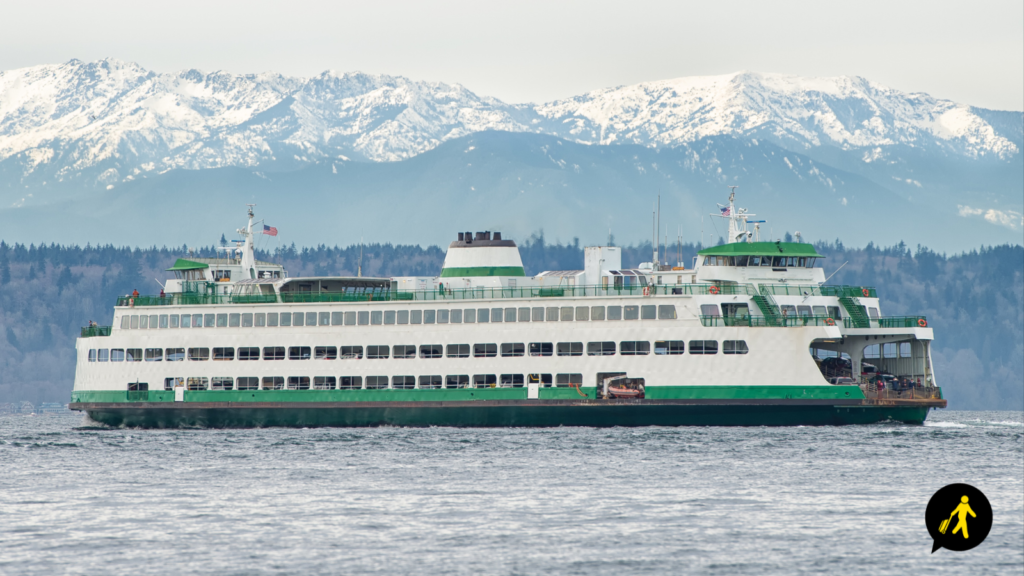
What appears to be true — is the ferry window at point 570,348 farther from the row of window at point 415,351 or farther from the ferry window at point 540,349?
the ferry window at point 540,349

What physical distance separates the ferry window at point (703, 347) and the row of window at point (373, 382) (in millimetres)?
5028

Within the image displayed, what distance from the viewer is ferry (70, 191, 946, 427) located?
191ft

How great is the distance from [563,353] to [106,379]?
22.9 meters

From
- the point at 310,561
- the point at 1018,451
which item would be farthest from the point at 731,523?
the point at 1018,451

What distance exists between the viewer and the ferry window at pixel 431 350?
62594 millimetres

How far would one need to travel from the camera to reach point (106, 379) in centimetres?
6819

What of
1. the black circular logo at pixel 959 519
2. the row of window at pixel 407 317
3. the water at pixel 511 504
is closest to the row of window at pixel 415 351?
the row of window at pixel 407 317

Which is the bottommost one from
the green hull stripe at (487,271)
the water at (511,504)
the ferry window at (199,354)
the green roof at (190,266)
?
the water at (511,504)

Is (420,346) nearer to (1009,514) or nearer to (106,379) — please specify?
(106,379)

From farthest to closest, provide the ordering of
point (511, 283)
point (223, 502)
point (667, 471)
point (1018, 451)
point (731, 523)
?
1. point (511, 283)
2. point (1018, 451)
3. point (667, 471)
4. point (223, 502)
5. point (731, 523)

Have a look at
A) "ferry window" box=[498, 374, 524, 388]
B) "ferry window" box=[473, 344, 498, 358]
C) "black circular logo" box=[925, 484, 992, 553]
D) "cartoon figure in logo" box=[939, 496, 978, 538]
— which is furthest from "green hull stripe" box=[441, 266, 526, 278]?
"cartoon figure in logo" box=[939, 496, 978, 538]

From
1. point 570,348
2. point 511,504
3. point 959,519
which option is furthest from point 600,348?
point 959,519

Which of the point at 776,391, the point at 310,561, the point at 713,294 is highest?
the point at 713,294

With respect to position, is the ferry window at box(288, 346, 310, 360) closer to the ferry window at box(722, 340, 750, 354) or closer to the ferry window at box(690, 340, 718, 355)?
the ferry window at box(690, 340, 718, 355)
